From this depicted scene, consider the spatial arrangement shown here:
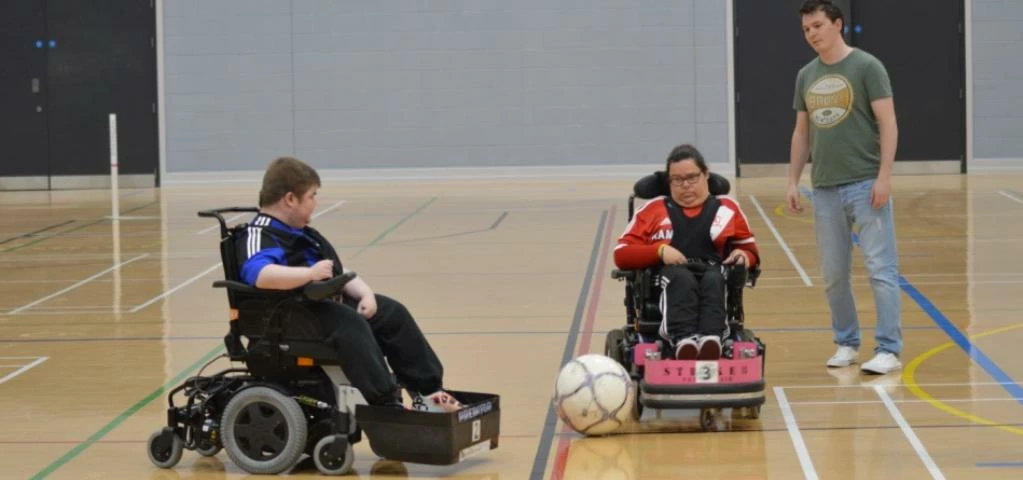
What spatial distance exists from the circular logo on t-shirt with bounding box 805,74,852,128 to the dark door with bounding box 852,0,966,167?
13994 millimetres

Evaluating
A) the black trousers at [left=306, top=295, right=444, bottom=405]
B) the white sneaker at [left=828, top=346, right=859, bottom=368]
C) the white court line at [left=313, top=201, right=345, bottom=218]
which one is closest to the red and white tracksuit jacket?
the white sneaker at [left=828, top=346, right=859, bottom=368]

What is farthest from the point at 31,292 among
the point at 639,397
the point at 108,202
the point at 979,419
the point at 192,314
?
the point at 108,202

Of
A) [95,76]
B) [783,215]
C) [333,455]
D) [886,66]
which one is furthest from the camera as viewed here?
[95,76]

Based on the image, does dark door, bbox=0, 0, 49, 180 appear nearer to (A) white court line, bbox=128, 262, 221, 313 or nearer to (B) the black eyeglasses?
(A) white court line, bbox=128, 262, 221, 313

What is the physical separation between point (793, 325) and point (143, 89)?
47.7 ft

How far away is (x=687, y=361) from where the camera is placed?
5.48 m

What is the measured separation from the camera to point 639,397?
223 inches

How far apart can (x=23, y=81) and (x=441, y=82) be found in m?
5.70

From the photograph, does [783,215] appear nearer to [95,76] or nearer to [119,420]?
[119,420]

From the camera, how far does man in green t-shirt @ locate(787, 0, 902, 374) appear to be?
6.43 meters

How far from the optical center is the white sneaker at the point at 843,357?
6664 millimetres

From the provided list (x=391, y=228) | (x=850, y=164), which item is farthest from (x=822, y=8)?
(x=391, y=228)

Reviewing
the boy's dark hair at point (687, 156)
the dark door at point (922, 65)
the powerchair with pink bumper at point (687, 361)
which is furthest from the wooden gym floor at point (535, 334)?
the dark door at point (922, 65)

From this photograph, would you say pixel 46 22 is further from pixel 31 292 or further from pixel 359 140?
pixel 31 292
